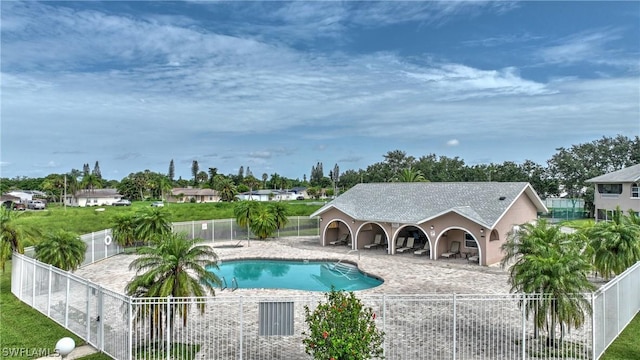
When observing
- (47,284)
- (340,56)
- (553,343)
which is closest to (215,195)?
(340,56)

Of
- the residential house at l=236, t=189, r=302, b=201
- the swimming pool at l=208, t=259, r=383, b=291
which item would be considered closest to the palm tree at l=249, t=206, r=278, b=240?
the swimming pool at l=208, t=259, r=383, b=291

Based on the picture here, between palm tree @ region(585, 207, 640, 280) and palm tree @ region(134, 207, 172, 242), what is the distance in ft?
73.2

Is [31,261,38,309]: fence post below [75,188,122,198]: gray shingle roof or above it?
below

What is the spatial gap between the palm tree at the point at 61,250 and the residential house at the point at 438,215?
53.7ft

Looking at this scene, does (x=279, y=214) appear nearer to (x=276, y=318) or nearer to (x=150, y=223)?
(x=150, y=223)

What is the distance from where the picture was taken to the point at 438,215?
→ 24.9 m

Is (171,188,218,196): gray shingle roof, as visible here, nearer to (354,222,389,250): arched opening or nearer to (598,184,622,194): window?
(354,222,389,250): arched opening

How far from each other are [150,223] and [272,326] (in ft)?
62.1

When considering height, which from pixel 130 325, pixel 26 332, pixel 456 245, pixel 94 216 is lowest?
pixel 26 332

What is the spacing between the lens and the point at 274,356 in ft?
35.0

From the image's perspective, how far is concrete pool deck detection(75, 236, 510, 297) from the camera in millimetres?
18156

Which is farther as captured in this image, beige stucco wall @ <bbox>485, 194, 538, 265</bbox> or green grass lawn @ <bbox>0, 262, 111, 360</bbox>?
beige stucco wall @ <bbox>485, 194, 538, 265</bbox>

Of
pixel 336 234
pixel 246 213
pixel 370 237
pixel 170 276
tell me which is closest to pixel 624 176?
pixel 370 237

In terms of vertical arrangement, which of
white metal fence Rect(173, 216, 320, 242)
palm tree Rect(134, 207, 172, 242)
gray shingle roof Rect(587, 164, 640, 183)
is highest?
gray shingle roof Rect(587, 164, 640, 183)
